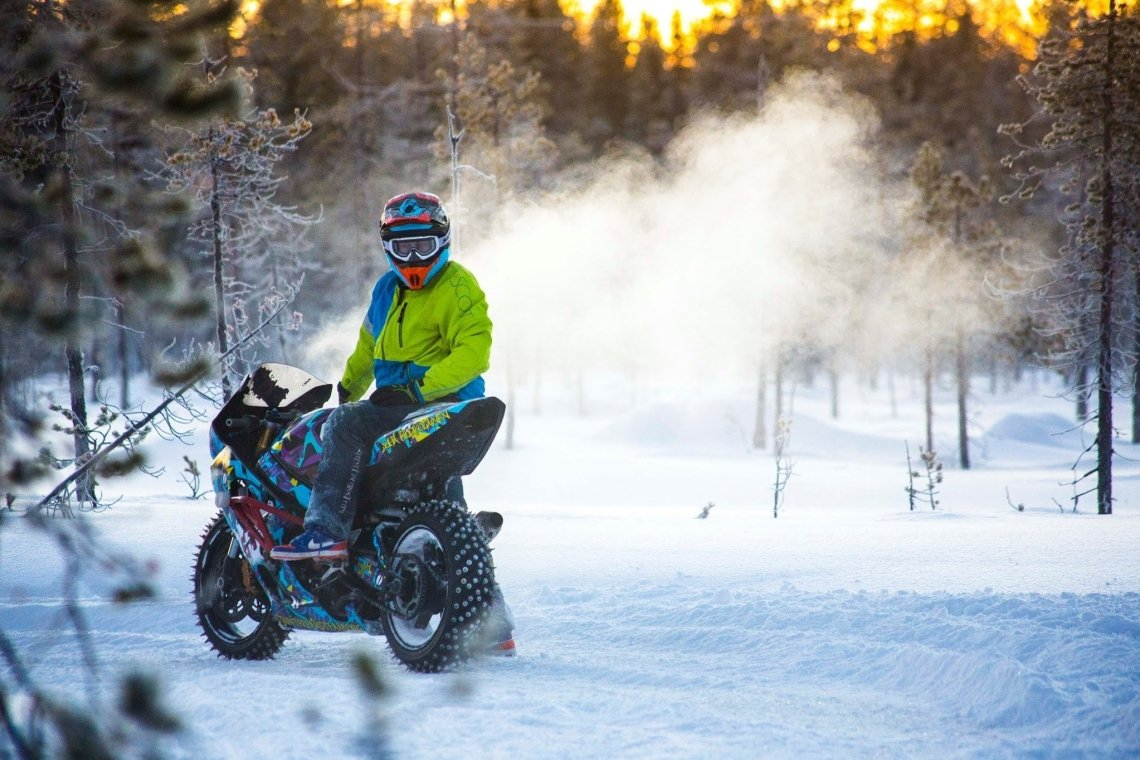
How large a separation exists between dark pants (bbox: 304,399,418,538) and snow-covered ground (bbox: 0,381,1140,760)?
75cm

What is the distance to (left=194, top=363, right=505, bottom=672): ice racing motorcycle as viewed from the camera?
456 centimetres

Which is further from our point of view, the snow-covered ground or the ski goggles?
the ski goggles

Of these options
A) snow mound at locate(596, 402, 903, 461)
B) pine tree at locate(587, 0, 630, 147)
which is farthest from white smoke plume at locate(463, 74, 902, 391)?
pine tree at locate(587, 0, 630, 147)

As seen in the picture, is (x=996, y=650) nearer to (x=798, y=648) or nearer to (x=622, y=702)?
(x=798, y=648)

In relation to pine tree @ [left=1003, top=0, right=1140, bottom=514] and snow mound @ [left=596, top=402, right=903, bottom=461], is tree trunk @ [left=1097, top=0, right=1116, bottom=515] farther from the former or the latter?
snow mound @ [left=596, top=402, right=903, bottom=461]

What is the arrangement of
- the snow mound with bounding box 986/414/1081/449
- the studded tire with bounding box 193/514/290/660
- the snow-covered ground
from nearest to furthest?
the snow-covered ground → the studded tire with bounding box 193/514/290/660 → the snow mound with bounding box 986/414/1081/449

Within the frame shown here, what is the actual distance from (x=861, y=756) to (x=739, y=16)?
6005cm

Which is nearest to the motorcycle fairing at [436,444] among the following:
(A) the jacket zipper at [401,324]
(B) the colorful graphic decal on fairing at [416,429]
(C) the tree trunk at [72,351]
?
(B) the colorful graphic decal on fairing at [416,429]

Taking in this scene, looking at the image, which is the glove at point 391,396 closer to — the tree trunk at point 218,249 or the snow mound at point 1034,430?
the tree trunk at point 218,249

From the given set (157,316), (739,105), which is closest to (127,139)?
(157,316)

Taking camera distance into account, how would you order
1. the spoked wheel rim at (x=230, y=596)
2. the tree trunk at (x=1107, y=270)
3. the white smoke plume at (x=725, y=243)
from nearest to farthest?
1. the spoked wheel rim at (x=230, y=596)
2. the tree trunk at (x=1107, y=270)
3. the white smoke plume at (x=725, y=243)

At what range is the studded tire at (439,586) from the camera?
14.8ft

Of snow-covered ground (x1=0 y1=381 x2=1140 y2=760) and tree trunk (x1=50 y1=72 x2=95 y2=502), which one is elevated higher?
tree trunk (x1=50 y1=72 x2=95 y2=502)

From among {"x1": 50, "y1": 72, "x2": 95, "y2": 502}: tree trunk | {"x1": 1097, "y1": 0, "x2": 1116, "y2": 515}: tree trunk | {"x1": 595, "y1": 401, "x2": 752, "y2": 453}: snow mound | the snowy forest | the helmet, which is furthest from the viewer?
{"x1": 595, "y1": 401, "x2": 752, "y2": 453}: snow mound
